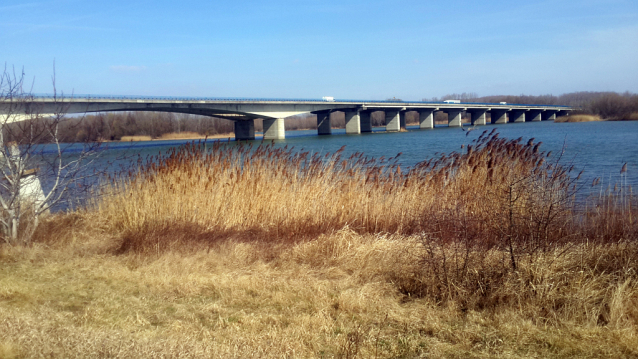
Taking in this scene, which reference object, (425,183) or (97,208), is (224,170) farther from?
(425,183)

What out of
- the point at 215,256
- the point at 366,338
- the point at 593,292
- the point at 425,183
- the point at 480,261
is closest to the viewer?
the point at 366,338

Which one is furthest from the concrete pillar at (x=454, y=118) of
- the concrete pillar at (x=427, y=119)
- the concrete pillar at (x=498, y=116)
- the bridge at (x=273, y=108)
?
the concrete pillar at (x=498, y=116)

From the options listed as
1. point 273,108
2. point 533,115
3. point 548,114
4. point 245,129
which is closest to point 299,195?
point 273,108

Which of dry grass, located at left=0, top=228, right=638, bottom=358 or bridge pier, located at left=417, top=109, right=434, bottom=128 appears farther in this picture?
bridge pier, located at left=417, top=109, right=434, bottom=128

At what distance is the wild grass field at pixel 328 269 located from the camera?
4.36m

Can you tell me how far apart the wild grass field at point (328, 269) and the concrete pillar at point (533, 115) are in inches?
3976

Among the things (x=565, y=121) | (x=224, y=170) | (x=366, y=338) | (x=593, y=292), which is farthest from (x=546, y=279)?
(x=565, y=121)

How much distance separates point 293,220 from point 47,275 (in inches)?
158

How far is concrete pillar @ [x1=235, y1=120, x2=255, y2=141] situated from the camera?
68625mm

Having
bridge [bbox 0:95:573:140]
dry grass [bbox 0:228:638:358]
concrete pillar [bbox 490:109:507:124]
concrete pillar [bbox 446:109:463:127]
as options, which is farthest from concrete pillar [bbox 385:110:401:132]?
dry grass [bbox 0:228:638:358]

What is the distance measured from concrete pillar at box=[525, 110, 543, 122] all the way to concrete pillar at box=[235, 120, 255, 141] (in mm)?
62415

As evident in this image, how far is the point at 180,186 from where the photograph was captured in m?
10.3

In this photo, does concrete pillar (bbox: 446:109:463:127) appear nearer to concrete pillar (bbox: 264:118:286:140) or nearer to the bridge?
the bridge

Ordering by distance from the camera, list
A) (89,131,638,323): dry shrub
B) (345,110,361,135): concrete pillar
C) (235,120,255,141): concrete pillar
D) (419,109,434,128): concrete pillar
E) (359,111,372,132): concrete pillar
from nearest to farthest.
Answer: (89,131,638,323): dry shrub
(235,120,255,141): concrete pillar
(345,110,361,135): concrete pillar
(359,111,372,132): concrete pillar
(419,109,434,128): concrete pillar
